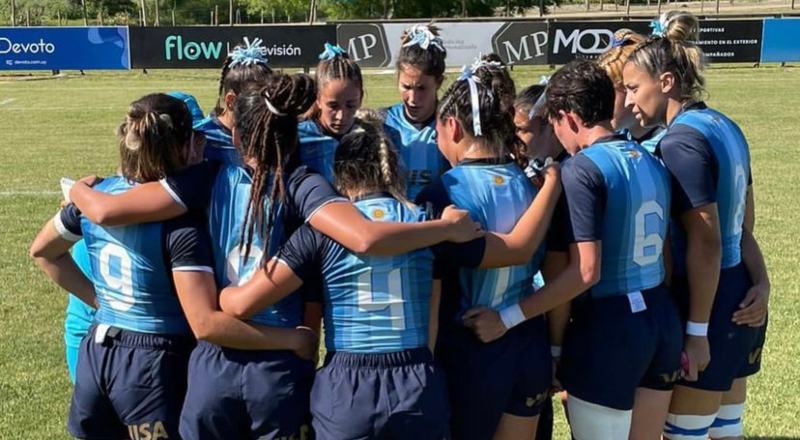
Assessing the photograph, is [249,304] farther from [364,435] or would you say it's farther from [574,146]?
[574,146]

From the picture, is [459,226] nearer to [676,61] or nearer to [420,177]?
[676,61]

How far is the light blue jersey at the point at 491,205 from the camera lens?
8.71 feet

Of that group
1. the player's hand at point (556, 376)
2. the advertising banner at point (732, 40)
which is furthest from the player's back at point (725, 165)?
the advertising banner at point (732, 40)

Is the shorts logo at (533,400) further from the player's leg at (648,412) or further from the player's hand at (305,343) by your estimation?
the player's hand at (305,343)

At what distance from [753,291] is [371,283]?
1657 millimetres

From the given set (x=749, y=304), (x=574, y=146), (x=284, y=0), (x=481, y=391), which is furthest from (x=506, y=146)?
(x=284, y=0)

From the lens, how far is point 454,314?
9.08 feet

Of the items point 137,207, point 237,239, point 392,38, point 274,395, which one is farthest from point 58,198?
point 392,38

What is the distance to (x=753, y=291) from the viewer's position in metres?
3.21

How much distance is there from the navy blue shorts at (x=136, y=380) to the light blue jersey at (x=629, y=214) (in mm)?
1448

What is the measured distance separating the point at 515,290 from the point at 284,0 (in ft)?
190

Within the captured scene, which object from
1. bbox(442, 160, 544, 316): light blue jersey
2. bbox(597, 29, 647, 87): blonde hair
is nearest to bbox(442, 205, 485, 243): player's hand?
bbox(442, 160, 544, 316): light blue jersey

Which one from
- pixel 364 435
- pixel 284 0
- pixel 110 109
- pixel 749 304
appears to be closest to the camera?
pixel 364 435

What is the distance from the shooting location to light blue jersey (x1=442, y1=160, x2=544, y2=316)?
265cm
